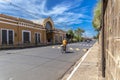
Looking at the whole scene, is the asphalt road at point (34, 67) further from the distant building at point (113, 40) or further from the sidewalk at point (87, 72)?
the distant building at point (113, 40)

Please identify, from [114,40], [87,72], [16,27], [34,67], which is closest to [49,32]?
[16,27]

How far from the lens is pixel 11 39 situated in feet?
142

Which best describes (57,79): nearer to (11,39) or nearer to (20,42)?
(11,39)

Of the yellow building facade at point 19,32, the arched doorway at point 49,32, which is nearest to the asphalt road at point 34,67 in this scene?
the yellow building facade at point 19,32

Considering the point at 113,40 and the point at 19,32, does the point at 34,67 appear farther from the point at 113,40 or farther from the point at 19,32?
the point at 19,32

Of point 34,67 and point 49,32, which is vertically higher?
point 49,32

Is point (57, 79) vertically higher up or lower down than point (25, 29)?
lower down

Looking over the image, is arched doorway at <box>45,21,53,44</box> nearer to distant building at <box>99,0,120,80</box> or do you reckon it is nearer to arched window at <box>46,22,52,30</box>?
arched window at <box>46,22,52,30</box>

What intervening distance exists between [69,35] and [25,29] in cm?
5996

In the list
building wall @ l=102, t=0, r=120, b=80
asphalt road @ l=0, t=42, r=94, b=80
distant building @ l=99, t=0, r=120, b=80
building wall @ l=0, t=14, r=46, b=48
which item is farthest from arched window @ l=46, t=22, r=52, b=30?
building wall @ l=102, t=0, r=120, b=80

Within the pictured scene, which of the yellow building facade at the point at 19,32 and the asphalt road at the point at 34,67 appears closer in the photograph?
the asphalt road at the point at 34,67

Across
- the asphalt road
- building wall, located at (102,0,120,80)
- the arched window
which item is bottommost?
the asphalt road

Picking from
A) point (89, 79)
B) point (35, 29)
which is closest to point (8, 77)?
point (89, 79)

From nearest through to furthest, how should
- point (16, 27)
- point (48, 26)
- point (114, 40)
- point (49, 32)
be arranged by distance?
point (114, 40) → point (16, 27) → point (48, 26) → point (49, 32)
